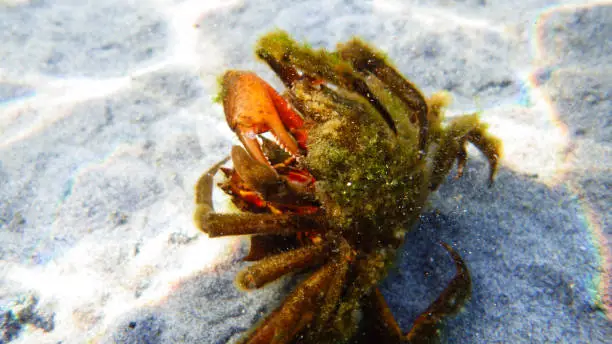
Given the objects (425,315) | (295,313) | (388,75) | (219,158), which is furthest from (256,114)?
(425,315)

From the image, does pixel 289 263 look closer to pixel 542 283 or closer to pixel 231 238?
pixel 231 238

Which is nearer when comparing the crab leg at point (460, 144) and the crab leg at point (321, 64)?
the crab leg at point (321, 64)

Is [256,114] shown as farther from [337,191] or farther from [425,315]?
[425,315]

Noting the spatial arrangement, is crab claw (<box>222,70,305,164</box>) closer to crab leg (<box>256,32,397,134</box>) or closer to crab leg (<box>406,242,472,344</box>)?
crab leg (<box>256,32,397,134</box>)

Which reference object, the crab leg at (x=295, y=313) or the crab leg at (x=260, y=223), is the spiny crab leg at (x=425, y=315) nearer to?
the crab leg at (x=295, y=313)

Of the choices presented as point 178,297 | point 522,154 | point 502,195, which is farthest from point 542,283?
point 178,297

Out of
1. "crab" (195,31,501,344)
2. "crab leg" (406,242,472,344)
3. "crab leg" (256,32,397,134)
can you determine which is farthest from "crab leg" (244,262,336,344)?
"crab leg" (256,32,397,134)

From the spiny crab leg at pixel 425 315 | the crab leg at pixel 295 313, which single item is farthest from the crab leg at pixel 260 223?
the spiny crab leg at pixel 425 315

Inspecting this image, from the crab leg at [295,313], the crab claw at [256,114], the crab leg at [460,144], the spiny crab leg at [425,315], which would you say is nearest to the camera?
the crab leg at [295,313]
